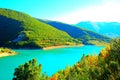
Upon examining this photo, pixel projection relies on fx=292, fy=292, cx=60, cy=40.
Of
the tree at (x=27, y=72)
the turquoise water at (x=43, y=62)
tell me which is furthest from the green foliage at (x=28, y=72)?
the turquoise water at (x=43, y=62)

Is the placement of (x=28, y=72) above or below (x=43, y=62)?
above

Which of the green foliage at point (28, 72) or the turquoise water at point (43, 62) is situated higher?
the green foliage at point (28, 72)

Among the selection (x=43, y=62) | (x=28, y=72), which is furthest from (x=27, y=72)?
(x=43, y=62)

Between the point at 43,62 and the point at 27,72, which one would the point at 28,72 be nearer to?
the point at 27,72

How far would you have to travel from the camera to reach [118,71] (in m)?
16.5

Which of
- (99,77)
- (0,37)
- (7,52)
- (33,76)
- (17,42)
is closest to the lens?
(99,77)

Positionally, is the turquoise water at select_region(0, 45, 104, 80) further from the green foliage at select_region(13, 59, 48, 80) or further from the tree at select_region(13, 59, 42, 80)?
the tree at select_region(13, 59, 42, 80)

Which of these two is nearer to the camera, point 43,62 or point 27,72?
point 27,72

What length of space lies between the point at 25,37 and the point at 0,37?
1885 centimetres

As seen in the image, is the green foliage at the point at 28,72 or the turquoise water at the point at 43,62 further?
the turquoise water at the point at 43,62

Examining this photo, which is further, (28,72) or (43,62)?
(43,62)

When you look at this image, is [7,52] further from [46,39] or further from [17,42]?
[46,39]

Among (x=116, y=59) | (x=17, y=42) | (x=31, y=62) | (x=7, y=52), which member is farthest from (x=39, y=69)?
(x=17, y=42)

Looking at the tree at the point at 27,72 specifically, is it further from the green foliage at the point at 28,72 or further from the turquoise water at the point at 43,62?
the turquoise water at the point at 43,62
